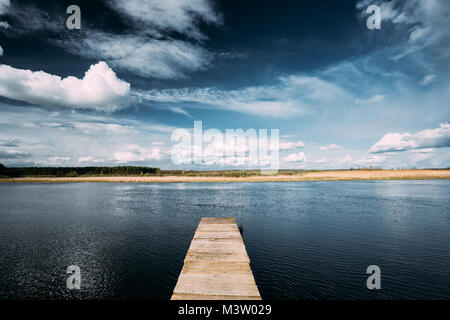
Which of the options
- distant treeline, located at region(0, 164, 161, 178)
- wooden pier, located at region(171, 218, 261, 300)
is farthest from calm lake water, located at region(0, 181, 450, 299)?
distant treeline, located at region(0, 164, 161, 178)

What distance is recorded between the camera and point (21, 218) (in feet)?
87.6

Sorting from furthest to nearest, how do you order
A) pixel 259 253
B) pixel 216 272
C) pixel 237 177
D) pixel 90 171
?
pixel 90 171 < pixel 237 177 < pixel 259 253 < pixel 216 272

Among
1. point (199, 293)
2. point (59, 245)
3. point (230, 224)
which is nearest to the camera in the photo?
point (199, 293)

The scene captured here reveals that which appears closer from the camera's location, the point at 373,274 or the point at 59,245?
the point at 373,274

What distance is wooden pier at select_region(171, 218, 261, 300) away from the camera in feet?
26.3

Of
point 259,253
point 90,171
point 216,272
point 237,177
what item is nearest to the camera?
point 216,272

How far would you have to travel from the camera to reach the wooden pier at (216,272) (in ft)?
26.3

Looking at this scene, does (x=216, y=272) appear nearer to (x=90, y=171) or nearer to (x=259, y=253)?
(x=259, y=253)

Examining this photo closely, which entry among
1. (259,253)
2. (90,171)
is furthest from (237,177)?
(90,171)

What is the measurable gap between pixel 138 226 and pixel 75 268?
944 cm

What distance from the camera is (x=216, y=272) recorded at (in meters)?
9.84

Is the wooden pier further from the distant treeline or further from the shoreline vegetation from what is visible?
the distant treeline

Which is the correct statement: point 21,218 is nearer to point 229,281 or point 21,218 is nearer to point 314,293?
point 229,281
